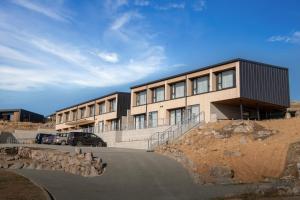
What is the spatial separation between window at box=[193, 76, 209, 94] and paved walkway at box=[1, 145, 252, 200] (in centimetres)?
1840

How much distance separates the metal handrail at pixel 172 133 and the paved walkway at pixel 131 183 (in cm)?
993

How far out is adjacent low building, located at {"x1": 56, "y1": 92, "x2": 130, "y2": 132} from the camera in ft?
217

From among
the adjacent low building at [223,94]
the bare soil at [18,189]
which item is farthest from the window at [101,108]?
the bare soil at [18,189]

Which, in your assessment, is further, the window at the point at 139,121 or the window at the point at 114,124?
the window at the point at 114,124

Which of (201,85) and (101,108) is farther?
(101,108)

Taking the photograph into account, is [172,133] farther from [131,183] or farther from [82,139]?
[131,183]

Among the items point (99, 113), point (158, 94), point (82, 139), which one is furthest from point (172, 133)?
point (99, 113)

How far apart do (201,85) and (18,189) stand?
32.5 metres

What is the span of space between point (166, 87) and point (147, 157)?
2128cm

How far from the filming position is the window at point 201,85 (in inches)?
1946

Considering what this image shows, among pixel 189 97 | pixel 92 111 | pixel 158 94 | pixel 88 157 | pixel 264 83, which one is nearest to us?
pixel 88 157

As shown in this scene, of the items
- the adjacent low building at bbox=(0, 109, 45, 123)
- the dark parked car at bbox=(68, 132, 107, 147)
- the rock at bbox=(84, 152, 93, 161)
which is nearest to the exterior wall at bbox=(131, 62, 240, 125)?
the dark parked car at bbox=(68, 132, 107, 147)

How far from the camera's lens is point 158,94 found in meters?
56.6

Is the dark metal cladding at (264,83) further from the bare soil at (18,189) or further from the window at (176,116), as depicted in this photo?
the bare soil at (18,189)
